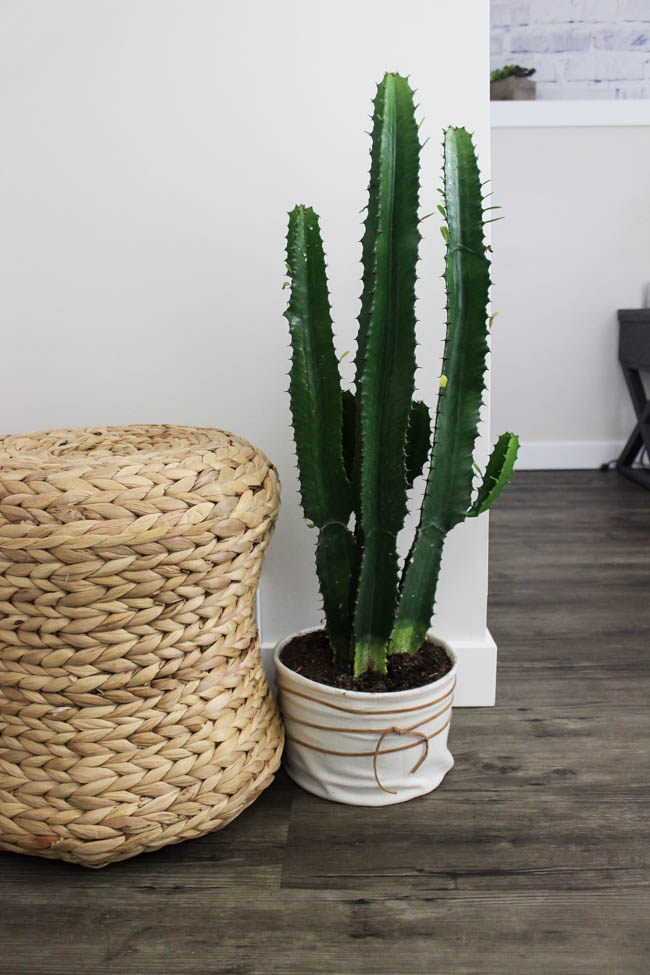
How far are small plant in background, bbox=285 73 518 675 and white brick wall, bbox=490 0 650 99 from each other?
2903 mm

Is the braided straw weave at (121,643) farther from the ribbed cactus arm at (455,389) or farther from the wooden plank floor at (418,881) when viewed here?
the ribbed cactus arm at (455,389)

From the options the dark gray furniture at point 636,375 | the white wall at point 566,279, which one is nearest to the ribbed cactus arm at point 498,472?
the dark gray furniture at point 636,375

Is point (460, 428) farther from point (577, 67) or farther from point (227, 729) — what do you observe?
point (577, 67)

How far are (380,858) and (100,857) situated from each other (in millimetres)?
330

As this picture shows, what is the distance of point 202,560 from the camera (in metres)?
0.92

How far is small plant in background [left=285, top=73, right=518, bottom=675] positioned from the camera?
39.1 inches

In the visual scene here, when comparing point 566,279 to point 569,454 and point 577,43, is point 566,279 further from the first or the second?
point 577,43

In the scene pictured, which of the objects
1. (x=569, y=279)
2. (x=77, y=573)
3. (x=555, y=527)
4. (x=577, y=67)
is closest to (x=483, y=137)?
(x=77, y=573)

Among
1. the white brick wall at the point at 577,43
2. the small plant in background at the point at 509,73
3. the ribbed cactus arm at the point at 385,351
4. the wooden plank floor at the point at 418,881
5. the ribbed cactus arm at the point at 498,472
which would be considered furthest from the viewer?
the white brick wall at the point at 577,43

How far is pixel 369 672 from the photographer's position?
1126 millimetres

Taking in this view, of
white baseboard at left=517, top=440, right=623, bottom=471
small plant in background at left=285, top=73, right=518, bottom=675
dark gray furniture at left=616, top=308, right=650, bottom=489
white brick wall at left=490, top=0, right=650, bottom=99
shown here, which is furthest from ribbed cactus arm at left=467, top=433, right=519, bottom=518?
white brick wall at left=490, top=0, right=650, bottom=99

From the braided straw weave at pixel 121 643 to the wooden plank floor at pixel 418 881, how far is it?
59 millimetres

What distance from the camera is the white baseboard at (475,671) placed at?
1.35 m

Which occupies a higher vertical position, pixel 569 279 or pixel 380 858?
pixel 569 279
